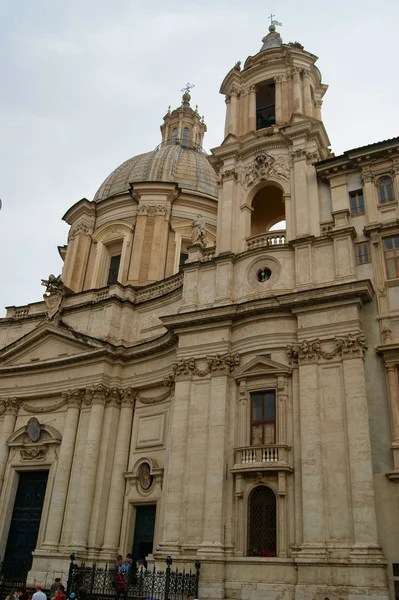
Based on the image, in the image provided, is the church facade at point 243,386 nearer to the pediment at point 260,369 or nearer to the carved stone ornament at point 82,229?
the pediment at point 260,369

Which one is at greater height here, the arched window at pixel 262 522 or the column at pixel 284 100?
the column at pixel 284 100

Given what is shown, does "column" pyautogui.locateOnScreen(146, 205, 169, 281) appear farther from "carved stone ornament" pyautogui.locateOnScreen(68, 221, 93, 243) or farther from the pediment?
the pediment

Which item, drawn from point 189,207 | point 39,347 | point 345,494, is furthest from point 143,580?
point 189,207

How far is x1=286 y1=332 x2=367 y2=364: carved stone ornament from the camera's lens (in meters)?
19.3

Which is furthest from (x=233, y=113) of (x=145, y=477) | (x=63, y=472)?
(x=63, y=472)

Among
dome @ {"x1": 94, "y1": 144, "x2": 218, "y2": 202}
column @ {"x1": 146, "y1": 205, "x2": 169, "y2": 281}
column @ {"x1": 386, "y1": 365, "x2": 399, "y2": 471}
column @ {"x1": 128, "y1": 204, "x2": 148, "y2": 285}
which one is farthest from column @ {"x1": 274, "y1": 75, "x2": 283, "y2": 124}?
column @ {"x1": 386, "y1": 365, "x2": 399, "y2": 471}

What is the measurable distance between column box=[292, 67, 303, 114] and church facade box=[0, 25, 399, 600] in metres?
0.21

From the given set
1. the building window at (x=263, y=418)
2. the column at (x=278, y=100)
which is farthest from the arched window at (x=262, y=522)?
the column at (x=278, y=100)

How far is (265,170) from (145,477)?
14283 mm

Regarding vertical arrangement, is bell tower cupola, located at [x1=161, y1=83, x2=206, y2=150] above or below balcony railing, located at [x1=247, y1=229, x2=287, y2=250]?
above

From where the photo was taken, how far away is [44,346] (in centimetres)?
2944

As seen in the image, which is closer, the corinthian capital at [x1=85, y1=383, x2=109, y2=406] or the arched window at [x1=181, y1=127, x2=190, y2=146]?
the corinthian capital at [x1=85, y1=383, x2=109, y2=406]

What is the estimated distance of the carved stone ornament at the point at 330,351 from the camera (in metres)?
19.3

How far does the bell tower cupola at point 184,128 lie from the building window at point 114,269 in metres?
14.1
